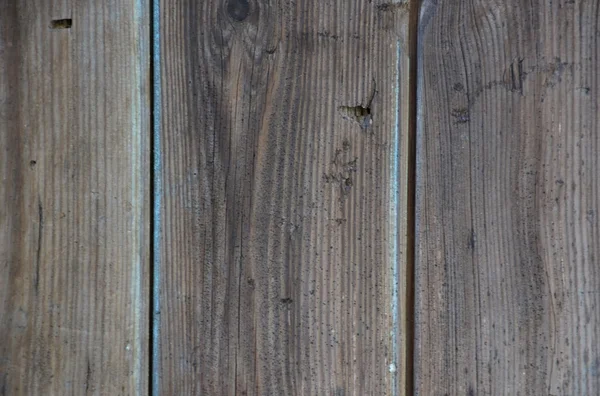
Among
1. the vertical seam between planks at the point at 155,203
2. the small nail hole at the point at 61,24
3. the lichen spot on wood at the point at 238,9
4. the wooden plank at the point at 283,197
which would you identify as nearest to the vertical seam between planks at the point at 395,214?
the wooden plank at the point at 283,197

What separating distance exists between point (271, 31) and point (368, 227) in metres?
0.33

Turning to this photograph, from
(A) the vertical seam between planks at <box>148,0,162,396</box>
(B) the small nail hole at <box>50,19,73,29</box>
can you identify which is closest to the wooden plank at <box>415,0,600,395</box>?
(A) the vertical seam between planks at <box>148,0,162,396</box>

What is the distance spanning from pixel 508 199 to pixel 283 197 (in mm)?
340

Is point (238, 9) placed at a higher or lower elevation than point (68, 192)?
higher

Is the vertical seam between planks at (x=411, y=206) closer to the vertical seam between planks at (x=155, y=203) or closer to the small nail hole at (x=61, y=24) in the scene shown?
the vertical seam between planks at (x=155, y=203)

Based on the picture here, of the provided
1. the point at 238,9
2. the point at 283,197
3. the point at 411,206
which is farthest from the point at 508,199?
the point at 238,9

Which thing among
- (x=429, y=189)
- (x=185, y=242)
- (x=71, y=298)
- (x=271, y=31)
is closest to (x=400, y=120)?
(x=429, y=189)

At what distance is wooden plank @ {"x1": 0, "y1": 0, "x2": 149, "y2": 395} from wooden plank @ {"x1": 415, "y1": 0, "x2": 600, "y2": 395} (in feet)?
1.50

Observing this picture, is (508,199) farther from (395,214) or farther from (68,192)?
(68,192)

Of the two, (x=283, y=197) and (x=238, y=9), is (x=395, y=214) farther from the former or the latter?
(x=238, y=9)

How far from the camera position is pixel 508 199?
0.72m

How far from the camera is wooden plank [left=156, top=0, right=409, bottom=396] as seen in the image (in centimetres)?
73

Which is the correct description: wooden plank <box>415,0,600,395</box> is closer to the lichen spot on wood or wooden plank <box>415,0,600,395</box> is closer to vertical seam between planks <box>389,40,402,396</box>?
vertical seam between planks <box>389,40,402,396</box>

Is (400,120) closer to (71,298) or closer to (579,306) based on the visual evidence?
(579,306)
